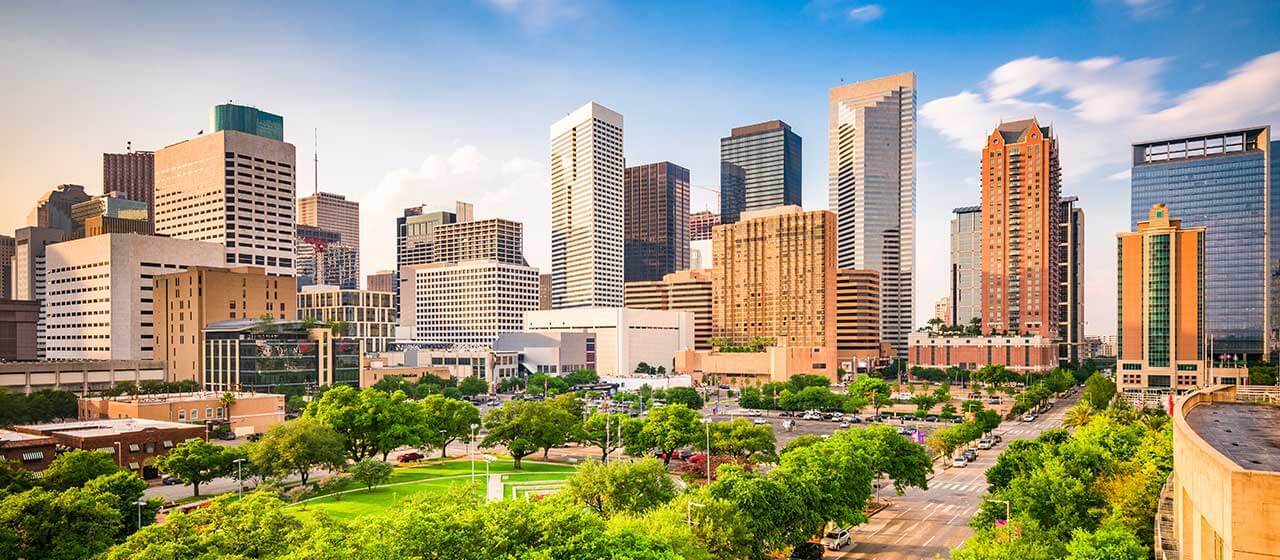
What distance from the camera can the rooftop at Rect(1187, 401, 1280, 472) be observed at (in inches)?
965

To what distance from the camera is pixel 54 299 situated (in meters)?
167

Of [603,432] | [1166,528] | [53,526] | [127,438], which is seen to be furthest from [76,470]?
[1166,528]

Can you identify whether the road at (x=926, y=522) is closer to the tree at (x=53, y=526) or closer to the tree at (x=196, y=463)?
the tree at (x=53, y=526)

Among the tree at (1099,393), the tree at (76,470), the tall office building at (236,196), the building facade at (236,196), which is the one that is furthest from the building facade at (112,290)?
the tree at (1099,393)

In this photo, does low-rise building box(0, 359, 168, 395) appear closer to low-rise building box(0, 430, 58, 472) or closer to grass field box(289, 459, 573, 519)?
low-rise building box(0, 430, 58, 472)

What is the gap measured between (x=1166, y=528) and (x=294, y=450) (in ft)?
198

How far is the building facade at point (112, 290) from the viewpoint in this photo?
151 meters

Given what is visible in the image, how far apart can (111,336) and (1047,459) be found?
16377cm

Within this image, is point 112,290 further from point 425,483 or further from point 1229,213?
point 1229,213

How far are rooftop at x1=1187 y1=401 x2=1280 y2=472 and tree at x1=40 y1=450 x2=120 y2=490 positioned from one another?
63.9 meters

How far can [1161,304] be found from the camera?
140 m

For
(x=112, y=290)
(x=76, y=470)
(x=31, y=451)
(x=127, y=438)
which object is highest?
(x=112, y=290)

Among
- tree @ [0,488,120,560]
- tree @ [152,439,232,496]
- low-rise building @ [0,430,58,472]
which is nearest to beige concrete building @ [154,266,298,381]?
low-rise building @ [0,430,58,472]

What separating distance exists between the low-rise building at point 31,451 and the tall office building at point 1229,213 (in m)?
209
